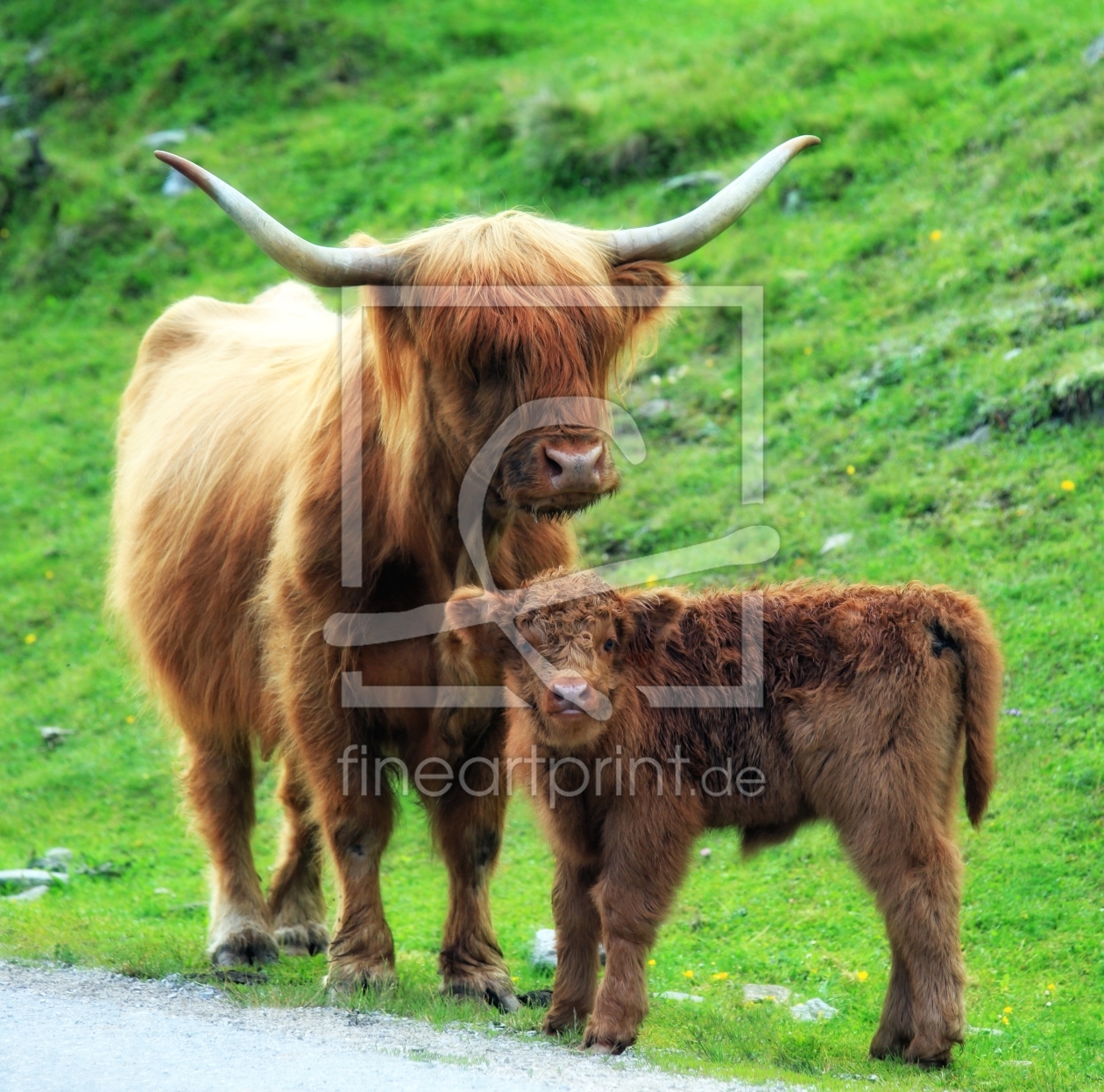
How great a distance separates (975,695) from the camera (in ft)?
16.2

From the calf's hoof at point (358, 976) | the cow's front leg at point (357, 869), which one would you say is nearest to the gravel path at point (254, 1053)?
the calf's hoof at point (358, 976)

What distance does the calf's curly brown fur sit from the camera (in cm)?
467

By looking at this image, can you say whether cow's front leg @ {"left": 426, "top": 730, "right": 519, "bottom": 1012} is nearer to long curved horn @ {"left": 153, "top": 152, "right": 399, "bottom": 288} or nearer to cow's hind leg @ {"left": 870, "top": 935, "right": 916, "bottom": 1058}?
cow's hind leg @ {"left": 870, "top": 935, "right": 916, "bottom": 1058}

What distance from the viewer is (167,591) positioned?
674 centimetres

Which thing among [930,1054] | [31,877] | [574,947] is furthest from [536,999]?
[31,877]

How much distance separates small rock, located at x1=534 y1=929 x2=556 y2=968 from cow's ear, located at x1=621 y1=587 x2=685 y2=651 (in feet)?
5.90

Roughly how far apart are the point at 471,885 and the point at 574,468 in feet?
6.32

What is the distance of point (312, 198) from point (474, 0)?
413 centimetres

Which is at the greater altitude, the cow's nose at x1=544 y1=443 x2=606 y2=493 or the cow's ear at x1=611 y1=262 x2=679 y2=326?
the cow's ear at x1=611 y1=262 x2=679 y2=326

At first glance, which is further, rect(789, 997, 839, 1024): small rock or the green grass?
the green grass

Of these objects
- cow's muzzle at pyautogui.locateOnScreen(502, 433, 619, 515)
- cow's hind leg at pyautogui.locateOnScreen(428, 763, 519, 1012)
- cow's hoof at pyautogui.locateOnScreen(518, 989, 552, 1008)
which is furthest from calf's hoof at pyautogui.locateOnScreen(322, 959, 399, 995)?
cow's muzzle at pyautogui.locateOnScreen(502, 433, 619, 515)

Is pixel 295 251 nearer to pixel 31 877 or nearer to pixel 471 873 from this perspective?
pixel 471 873

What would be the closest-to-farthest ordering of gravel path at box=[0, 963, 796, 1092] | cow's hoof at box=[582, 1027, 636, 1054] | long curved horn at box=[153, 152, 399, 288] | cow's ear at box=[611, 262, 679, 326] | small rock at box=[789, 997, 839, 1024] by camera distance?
gravel path at box=[0, 963, 796, 1092], cow's hoof at box=[582, 1027, 636, 1054], long curved horn at box=[153, 152, 399, 288], cow's ear at box=[611, 262, 679, 326], small rock at box=[789, 997, 839, 1024]

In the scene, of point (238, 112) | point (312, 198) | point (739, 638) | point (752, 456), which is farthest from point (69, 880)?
point (238, 112)
